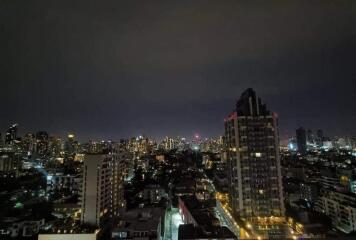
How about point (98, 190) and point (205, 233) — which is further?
point (98, 190)

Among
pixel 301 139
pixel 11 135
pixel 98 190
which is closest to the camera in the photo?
pixel 98 190

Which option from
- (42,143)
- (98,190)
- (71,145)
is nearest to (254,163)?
(98,190)

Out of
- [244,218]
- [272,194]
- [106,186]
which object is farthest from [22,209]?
[272,194]

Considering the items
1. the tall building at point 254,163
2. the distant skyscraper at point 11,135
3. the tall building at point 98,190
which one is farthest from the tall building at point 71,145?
the tall building at point 254,163

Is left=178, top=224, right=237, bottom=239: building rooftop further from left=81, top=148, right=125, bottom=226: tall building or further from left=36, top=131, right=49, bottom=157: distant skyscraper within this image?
left=36, top=131, right=49, bottom=157: distant skyscraper

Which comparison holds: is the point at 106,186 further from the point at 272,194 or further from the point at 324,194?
the point at 324,194

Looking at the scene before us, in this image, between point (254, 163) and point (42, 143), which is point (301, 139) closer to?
point (254, 163)

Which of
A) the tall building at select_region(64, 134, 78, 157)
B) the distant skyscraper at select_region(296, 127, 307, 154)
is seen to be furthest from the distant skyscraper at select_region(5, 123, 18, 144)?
the distant skyscraper at select_region(296, 127, 307, 154)
